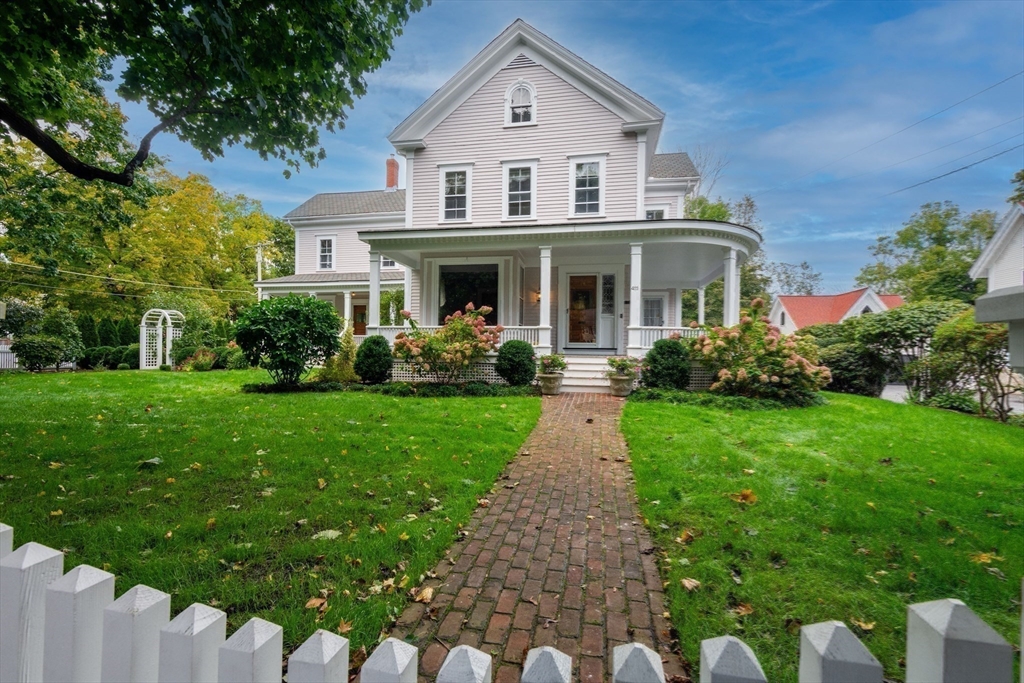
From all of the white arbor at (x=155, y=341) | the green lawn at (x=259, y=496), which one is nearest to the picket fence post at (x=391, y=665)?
the green lawn at (x=259, y=496)

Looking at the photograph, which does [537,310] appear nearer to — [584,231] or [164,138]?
[584,231]

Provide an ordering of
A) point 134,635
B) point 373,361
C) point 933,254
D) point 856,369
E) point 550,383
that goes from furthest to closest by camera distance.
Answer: point 933,254
point 856,369
point 373,361
point 550,383
point 134,635

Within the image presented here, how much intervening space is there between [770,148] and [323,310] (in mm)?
29465

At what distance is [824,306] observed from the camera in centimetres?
3198

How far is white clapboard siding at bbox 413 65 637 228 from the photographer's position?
1357 centimetres

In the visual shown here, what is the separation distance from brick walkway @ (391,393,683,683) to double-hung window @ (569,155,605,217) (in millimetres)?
10681

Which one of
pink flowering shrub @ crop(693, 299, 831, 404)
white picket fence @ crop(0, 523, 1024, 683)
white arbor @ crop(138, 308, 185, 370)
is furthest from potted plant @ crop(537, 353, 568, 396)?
white arbor @ crop(138, 308, 185, 370)

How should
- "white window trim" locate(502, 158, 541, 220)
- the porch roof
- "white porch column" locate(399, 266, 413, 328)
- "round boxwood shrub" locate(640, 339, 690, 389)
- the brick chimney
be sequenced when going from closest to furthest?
"round boxwood shrub" locate(640, 339, 690, 389) < the porch roof < "white window trim" locate(502, 158, 541, 220) < "white porch column" locate(399, 266, 413, 328) < the brick chimney

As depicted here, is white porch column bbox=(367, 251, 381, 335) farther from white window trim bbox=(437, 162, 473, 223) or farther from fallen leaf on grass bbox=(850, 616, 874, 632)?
fallen leaf on grass bbox=(850, 616, 874, 632)

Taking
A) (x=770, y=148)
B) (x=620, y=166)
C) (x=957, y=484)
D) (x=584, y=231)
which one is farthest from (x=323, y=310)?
(x=770, y=148)

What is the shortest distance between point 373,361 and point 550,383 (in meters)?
4.47

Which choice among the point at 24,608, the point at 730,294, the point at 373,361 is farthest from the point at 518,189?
the point at 24,608

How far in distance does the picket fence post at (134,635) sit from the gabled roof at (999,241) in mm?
26414

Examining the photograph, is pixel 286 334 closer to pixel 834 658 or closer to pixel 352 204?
pixel 834 658
